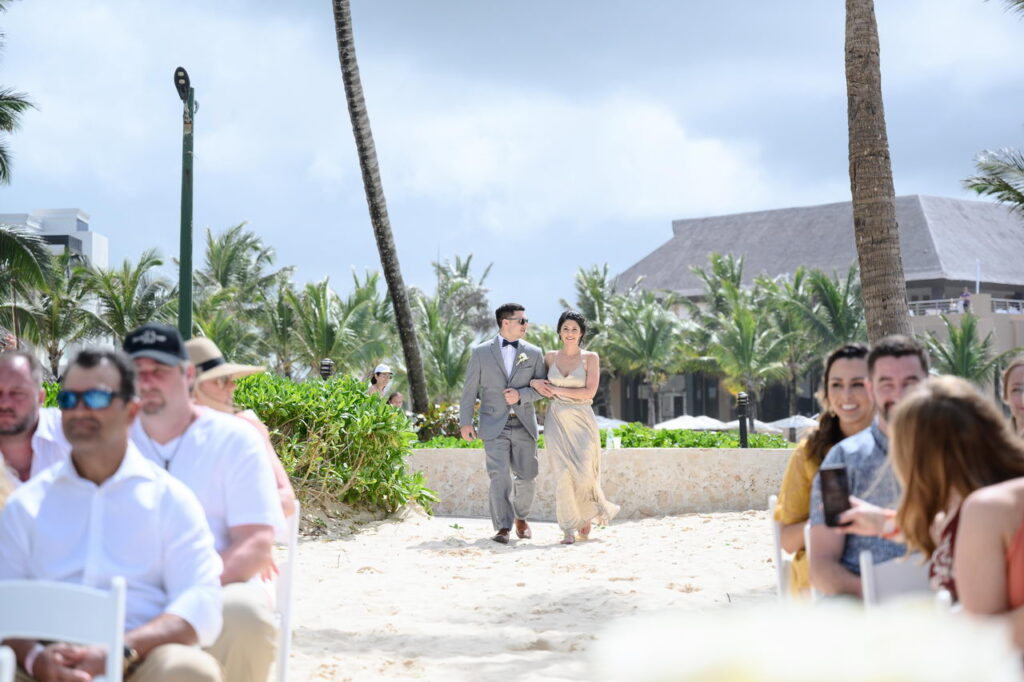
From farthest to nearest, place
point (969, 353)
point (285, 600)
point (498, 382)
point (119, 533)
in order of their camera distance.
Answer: point (969, 353) → point (498, 382) → point (285, 600) → point (119, 533)

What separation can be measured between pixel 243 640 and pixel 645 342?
51.6 metres

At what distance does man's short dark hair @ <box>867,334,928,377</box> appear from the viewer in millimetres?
3736

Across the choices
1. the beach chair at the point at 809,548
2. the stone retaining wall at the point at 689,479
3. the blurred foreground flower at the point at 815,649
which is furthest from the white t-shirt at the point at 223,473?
the stone retaining wall at the point at 689,479

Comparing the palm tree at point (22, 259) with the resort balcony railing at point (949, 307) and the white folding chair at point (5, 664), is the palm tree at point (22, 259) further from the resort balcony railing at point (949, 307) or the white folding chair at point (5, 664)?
the resort balcony railing at point (949, 307)

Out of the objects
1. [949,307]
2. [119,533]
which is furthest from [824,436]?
[949,307]

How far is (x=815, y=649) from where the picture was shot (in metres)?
1.00

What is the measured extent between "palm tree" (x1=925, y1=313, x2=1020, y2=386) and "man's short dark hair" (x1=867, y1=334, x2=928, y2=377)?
151ft

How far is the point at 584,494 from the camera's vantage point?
9898 mm

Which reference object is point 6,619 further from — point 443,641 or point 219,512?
point 443,641

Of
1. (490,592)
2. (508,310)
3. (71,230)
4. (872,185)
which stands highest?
(71,230)

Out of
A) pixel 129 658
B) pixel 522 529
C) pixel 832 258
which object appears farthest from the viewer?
pixel 832 258

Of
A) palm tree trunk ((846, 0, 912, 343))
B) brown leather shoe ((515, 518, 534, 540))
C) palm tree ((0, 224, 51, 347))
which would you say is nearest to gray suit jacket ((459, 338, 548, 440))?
brown leather shoe ((515, 518, 534, 540))

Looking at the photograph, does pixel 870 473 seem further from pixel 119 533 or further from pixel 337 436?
pixel 337 436

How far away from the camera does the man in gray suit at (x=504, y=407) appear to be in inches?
388
